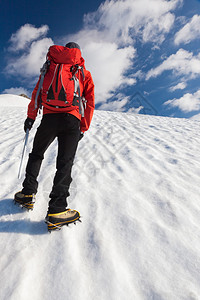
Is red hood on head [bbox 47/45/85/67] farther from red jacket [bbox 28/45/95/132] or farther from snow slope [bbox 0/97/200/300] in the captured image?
snow slope [bbox 0/97/200/300]

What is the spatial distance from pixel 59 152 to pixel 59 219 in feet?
2.30

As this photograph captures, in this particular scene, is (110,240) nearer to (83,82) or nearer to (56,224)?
(56,224)

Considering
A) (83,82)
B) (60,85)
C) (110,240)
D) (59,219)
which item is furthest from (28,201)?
(83,82)

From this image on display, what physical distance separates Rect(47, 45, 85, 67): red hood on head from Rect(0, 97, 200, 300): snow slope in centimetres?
173

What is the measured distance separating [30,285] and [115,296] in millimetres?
630

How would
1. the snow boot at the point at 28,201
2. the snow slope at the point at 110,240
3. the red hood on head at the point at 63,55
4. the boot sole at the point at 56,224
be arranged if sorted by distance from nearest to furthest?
the snow slope at the point at 110,240
the boot sole at the point at 56,224
the red hood on head at the point at 63,55
the snow boot at the point at 28,201

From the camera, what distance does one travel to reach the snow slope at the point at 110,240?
1256 millimetres

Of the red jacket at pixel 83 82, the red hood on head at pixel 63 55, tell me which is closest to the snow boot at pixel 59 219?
the red jacket at pixel 83 82

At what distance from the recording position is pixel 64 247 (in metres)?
1.57

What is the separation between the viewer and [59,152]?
185 centimetres

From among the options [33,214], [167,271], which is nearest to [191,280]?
[167,271]

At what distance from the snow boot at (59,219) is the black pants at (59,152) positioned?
5cm

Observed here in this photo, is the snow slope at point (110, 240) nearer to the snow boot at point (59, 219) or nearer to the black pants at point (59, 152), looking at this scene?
the snow boot at point (59, 219)

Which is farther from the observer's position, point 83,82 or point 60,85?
point 83,82
